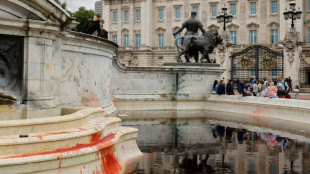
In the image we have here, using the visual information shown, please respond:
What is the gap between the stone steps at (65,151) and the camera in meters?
4.61

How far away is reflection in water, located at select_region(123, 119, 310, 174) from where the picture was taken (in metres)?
6.52

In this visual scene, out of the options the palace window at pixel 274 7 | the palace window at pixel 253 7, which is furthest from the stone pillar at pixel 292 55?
the palace window at pixel 253 7

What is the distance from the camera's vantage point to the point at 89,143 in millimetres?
5602

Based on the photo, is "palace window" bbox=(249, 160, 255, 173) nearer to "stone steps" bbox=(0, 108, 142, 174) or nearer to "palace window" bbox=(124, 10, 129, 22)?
"stone steps" bbox=(0, 108, 142, 174)

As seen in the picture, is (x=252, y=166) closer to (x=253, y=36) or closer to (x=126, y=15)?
(x=253, y=36)

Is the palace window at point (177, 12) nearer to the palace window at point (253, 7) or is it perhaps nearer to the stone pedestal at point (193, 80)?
the palace window at point (253, 7)

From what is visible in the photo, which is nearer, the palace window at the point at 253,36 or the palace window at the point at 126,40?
the palace window at the point at 253,36

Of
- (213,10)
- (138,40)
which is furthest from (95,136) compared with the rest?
(138,40)

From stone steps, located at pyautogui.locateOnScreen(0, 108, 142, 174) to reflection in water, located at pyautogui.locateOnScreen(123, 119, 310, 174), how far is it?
0.73m

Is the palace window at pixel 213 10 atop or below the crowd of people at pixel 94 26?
atop

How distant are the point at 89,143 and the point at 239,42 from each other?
52917mm

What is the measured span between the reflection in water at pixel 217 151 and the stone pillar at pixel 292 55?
13681 mm

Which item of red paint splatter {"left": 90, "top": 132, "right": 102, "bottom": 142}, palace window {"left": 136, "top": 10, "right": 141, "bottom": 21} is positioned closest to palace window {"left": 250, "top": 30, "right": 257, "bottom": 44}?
palace window {"left": 136, "top": 10, "right": 141, "bottom": 21}

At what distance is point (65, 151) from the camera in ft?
16.5
